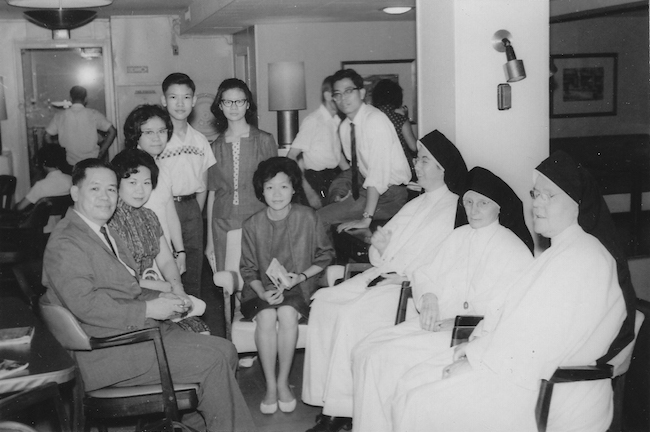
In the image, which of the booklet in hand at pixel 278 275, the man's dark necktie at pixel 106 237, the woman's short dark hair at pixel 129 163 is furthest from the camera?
the booklet in hand at pixel 278 275

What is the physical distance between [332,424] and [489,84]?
6.20ft

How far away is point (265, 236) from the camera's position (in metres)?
4.34

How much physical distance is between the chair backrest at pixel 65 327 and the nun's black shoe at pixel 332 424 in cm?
127

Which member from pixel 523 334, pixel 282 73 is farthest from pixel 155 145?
pixel 282 73

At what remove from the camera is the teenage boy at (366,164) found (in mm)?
4953

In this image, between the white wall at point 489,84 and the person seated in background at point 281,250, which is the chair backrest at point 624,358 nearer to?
the white wall at point 489,84

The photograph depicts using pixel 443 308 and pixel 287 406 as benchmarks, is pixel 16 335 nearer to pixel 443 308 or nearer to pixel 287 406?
pixel 287 406

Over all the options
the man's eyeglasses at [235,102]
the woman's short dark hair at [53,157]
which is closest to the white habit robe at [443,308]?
the man's eyeglasses at [235,102]

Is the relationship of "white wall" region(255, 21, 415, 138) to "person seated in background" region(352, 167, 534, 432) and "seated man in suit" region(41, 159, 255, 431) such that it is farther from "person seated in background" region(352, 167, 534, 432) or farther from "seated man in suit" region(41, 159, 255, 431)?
"person seated in background" region(352, 167, 534, 432)

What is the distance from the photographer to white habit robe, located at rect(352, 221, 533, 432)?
3.30m

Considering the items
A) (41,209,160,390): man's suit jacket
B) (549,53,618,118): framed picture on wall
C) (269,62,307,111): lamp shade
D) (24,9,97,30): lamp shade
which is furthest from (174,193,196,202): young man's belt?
(549,53,618,118): framed picture on wall

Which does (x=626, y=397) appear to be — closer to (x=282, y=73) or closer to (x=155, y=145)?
(x=155, y=145)

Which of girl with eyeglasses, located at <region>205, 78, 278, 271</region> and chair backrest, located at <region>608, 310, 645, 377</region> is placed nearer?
A: chair backrest, located at <region>608, 310, 645, 377</region>

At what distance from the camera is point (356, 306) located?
3949 mm
